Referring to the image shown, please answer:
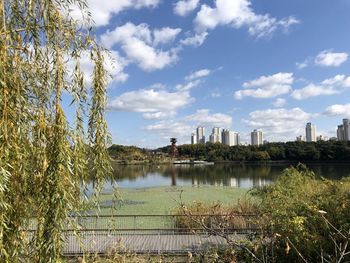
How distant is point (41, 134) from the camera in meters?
3.50

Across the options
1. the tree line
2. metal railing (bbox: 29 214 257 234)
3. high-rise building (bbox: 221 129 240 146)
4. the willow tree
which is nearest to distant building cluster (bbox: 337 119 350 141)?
the tree line

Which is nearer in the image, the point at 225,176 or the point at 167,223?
the point at 167,223

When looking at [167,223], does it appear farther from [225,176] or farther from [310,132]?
[310,132]

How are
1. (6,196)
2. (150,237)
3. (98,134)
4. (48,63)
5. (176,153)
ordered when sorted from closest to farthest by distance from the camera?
1. (6,196)
2. (48,63)
3. (98,134)
4. (150,237)
5. (176,153)

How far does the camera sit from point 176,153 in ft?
453

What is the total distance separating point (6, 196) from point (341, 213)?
720 centimetres

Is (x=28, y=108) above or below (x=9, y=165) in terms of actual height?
above

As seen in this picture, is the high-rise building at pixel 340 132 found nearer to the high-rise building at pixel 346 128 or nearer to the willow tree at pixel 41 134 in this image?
the high-rise building at pixel 346 128

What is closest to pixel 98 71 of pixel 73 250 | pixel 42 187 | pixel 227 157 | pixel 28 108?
pixel 28 108

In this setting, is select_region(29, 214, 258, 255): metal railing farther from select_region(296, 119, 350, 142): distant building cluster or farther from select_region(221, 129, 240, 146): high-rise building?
select_region(221, 129, 240, 146): high-rise building

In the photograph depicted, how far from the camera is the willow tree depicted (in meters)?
3.20

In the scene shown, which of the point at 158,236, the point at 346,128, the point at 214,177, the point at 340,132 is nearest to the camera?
the point at 158,236

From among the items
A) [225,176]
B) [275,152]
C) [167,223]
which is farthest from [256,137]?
[167,223]

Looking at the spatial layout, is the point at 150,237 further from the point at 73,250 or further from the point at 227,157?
the point at 227,157
